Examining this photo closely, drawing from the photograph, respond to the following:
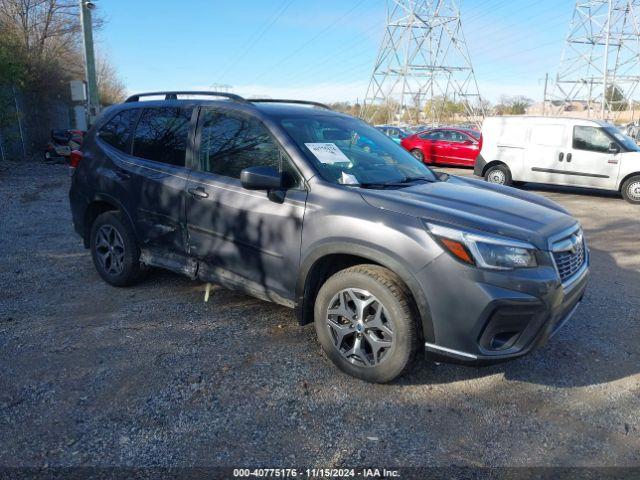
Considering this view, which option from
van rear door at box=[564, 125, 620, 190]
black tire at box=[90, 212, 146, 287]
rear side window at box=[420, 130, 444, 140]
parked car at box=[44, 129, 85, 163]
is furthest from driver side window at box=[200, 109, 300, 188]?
rear side window at box=[420, 130, 444, 140]

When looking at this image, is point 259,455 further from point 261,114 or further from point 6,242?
point 6,242

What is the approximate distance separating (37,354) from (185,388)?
1.24 metres

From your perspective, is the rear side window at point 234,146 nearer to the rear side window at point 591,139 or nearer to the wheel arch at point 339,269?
the wheel arch at point 339,269

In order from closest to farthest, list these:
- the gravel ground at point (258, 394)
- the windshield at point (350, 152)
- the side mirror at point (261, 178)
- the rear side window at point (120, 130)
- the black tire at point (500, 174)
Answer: the gravel ground at point (258, 394) < the side mirror at point (261, 178) < the windshield at point (350, 152) < the rear side window at point (120, 130) < the black tire at point (500, 174)

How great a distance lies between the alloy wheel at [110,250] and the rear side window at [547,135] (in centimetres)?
1071

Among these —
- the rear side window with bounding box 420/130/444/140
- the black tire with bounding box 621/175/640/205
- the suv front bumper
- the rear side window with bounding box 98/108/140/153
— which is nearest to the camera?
the suv front bumper

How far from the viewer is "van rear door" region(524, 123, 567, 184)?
1183 cm

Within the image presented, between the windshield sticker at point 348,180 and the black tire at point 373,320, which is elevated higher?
the windshield sticker at point 348,180

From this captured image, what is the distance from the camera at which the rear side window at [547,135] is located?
11.8 meters

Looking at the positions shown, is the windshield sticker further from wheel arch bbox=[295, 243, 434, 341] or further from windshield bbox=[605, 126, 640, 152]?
windshield bbox=[605, 126, 640, 152]

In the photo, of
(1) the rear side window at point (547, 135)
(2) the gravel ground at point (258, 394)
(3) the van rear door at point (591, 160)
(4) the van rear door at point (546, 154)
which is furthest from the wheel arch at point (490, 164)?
(2) the gravel ground at point (258, 394)

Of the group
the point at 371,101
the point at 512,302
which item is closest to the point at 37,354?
the point at 512,302

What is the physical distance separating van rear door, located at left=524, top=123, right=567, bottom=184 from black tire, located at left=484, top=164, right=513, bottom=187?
0.52 m

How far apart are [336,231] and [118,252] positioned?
2.58 m
